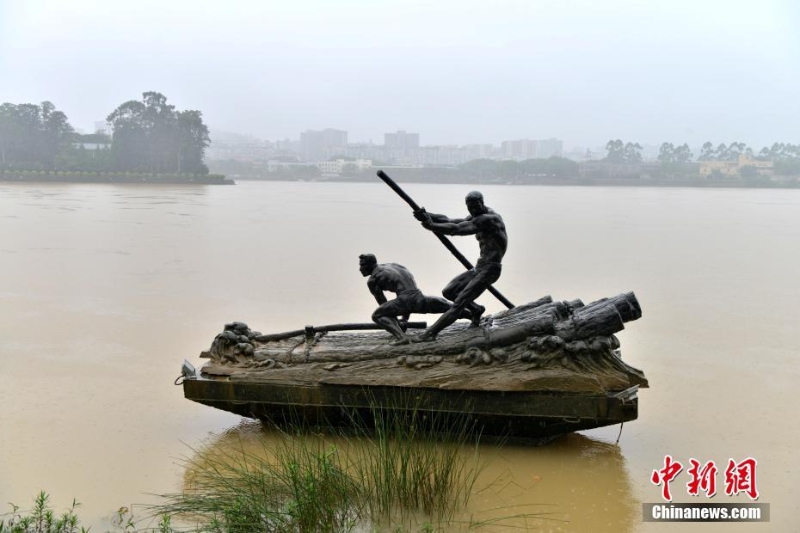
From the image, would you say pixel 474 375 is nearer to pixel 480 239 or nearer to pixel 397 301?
pixel 397 301

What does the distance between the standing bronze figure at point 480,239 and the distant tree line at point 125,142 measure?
1743 inches

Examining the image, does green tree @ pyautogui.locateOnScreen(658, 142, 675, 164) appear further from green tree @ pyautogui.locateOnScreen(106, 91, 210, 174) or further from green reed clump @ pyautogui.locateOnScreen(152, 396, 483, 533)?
green reed clump @ pyautogui.locateOnScreen(152, 396, 483, 533)

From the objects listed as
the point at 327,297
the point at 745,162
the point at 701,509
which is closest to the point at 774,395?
the point at 701,509

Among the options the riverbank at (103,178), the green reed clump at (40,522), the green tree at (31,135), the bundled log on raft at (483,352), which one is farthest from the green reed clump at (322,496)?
the green tree at (31,135)

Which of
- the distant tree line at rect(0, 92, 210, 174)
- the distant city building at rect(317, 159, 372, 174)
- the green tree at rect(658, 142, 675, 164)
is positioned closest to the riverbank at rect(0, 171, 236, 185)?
the distant tree line at rect(0, 92, 210, 174)

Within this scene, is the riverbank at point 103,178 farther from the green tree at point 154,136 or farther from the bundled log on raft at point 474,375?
the bundled log on raft at point 474,375

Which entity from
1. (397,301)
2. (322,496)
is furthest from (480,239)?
(322,496)

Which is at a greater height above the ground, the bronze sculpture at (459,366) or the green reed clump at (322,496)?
the bronze sculpture at (459,366)

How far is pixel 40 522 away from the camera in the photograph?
4195mm

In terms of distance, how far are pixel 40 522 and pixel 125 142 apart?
45.6 metres

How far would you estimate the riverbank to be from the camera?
42656 millimetres

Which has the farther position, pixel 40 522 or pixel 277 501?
pixel 277 501

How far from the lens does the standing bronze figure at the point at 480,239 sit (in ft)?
18.7

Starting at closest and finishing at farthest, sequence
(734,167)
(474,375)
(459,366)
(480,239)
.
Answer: (474,375) → (459,366) → (480,239) → (734,167)
